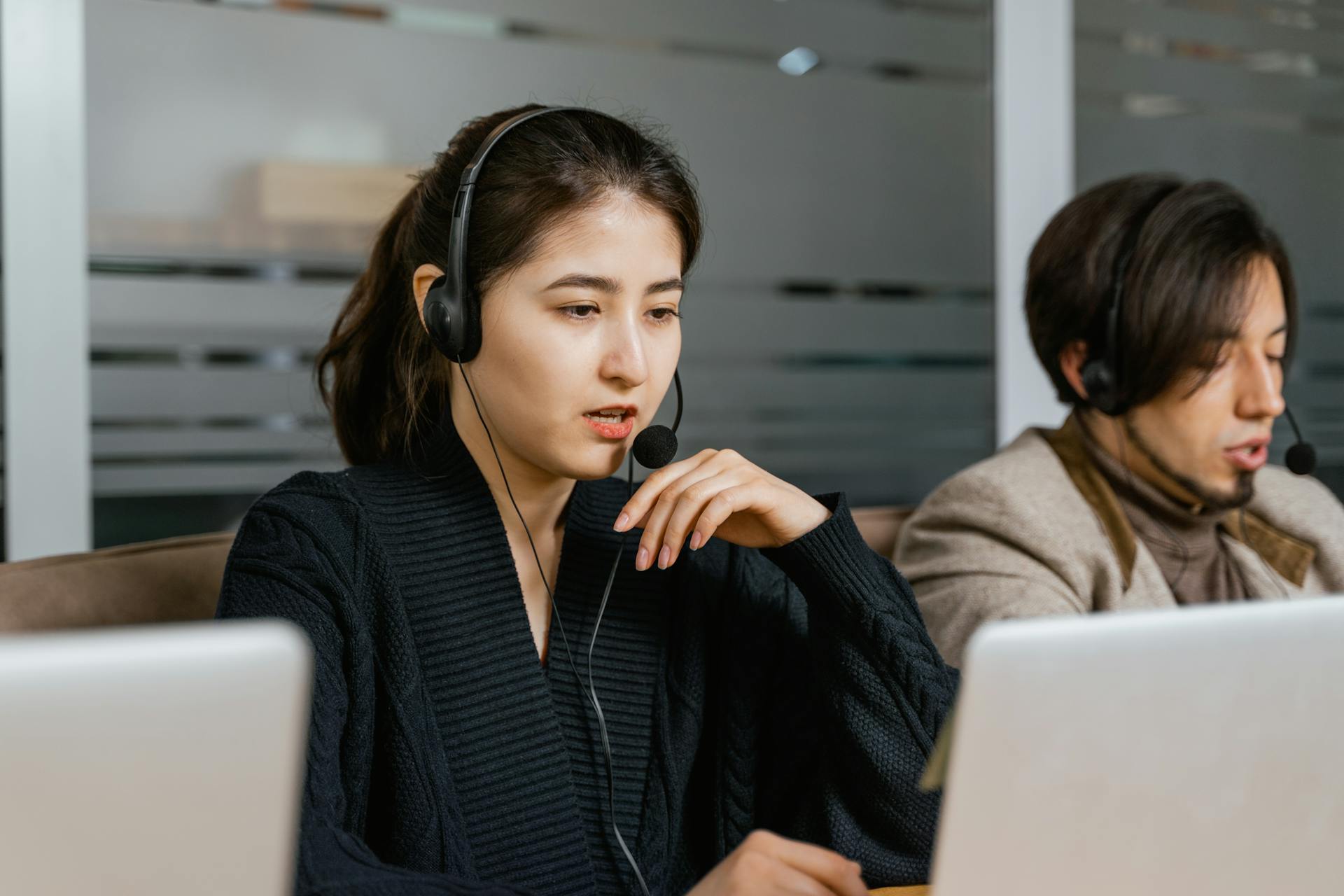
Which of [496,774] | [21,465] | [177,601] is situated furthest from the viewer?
[21,465]

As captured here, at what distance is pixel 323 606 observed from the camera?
99 cm

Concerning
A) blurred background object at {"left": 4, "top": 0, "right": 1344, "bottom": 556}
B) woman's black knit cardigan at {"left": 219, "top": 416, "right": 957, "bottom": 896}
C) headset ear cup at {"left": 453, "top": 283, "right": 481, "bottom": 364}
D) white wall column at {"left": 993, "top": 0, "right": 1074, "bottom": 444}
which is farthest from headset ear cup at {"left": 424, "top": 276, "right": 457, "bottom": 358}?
white wall column at {"left": 993, "top": 0, "right": 1074, "bottom": 444}

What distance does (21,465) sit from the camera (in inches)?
67.7

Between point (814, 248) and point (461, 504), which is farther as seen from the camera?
point (814, 248)

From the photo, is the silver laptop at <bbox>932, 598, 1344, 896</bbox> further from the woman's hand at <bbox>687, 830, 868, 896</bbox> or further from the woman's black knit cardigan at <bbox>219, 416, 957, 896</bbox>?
the woman's black knit cardigan at <bbox>219, 416, 957, 896</bbox>

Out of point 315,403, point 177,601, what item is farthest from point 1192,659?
point 315,403

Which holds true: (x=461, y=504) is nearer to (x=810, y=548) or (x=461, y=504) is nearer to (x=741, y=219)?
(x=810, y=548)

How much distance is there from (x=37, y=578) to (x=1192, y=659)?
38.7 inches

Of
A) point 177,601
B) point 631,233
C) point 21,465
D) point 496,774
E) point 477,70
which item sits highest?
point 477,70

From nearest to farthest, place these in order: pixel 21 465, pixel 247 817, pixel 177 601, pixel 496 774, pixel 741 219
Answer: pixel 247 817 < pixel 496 774 < pixel 177 601 < pixel 21 465 < pixel 741 219

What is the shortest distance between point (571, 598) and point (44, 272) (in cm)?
101

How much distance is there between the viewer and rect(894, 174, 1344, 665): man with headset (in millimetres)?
1462

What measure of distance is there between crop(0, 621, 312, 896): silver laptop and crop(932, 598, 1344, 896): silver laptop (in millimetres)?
269

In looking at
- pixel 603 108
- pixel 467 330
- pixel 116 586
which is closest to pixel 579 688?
pixel 467 330
